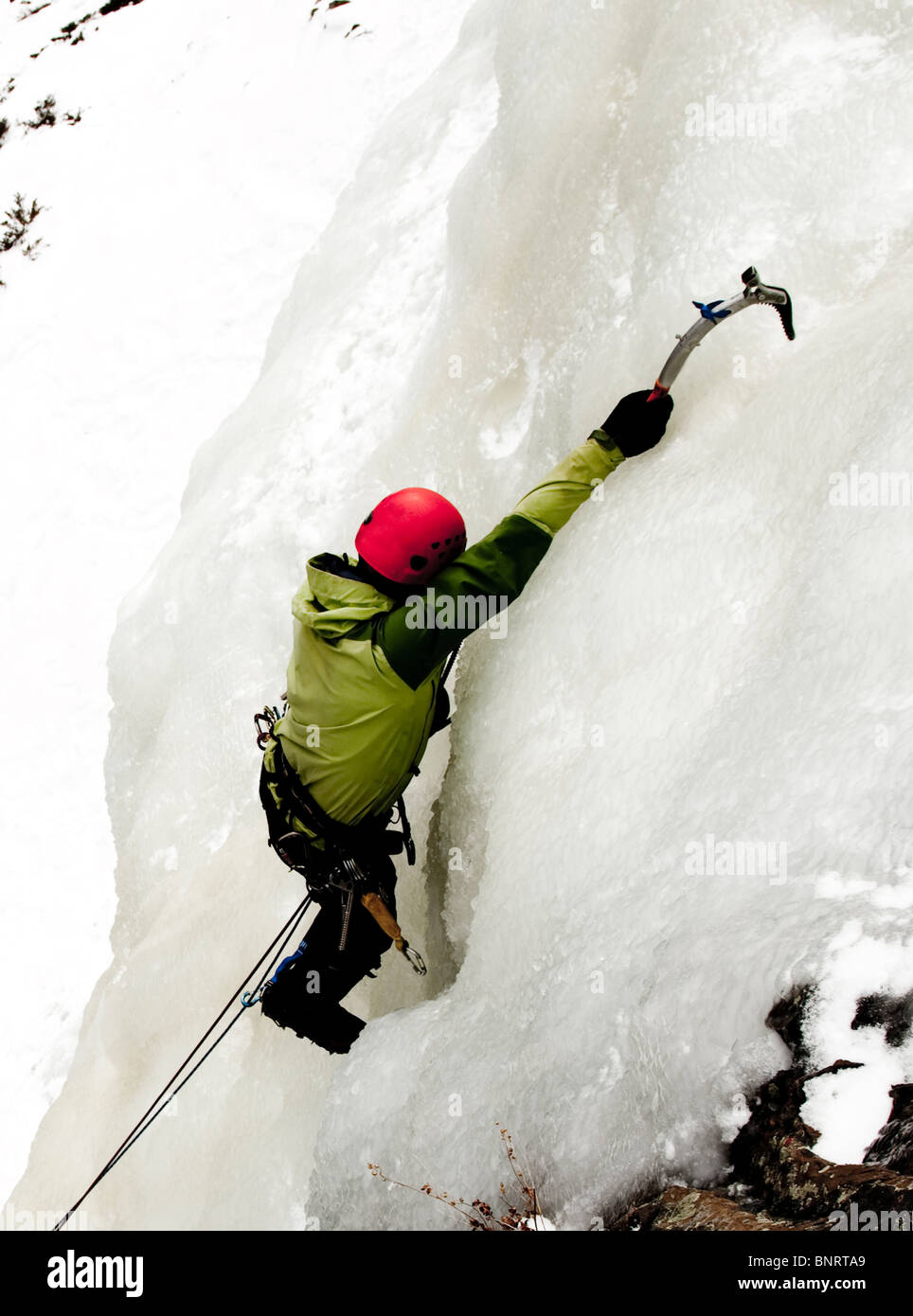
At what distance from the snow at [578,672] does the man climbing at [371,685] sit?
0.68ft

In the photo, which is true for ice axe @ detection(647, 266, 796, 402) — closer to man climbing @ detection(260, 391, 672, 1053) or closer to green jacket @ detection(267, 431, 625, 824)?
man climbing @ detection(260, 391, 672, 1053)

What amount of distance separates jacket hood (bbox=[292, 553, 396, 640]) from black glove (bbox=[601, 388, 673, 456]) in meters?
0.82

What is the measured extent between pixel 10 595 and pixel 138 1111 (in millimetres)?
5287

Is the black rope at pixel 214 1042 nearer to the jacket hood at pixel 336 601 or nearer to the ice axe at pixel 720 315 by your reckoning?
the jacket hood at pixel 336 601

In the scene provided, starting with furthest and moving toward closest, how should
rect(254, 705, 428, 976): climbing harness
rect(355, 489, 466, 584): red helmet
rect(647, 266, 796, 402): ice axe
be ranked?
rect(254, 705, 428, 976): climbing harness, rect(355, 489, 466, 584): red helmet, rect(647, 266, 796, 402): ice axe

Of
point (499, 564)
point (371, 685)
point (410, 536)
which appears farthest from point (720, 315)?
point (371, 685)

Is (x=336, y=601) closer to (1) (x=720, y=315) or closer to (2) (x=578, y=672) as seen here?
(2) (x=578, y=672)

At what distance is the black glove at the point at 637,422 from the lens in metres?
2.98

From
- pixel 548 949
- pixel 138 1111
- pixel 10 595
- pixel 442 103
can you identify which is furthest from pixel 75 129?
pixel 548 949

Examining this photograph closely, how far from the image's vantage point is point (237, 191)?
31.0 ft

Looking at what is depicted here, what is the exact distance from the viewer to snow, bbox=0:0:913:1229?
210 centimetres

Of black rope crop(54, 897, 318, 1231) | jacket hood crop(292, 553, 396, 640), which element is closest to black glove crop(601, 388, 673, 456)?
jacket hood crop(292, 553, 396, 640)
